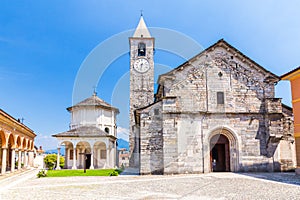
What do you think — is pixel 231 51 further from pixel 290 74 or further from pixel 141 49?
pixel 141 49

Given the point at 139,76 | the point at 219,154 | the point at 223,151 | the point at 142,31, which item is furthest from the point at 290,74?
the point at 142,31

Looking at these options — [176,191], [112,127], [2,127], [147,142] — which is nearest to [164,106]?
[147,142]

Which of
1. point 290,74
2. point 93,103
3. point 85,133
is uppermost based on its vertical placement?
point 93,103

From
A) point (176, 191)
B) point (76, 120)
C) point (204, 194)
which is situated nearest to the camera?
point (204, 194)

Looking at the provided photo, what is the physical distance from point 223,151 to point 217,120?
291 centimetres

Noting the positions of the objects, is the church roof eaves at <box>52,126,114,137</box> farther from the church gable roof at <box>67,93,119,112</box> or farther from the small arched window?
the small arched window

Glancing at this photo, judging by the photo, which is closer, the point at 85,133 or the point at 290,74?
the point at 290,74

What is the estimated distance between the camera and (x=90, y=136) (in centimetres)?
2939

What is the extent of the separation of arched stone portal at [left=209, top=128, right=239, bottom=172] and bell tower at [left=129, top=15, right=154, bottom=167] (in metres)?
11.9

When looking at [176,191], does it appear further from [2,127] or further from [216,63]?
[2,127]

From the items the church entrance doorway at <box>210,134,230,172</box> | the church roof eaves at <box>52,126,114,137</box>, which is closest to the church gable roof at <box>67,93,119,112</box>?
the church roof eaves at <box>52,126,114,137</box>

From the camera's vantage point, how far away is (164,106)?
61.3ft

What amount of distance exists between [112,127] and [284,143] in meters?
22.0

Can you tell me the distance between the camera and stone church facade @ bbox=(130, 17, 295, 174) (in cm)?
1833
